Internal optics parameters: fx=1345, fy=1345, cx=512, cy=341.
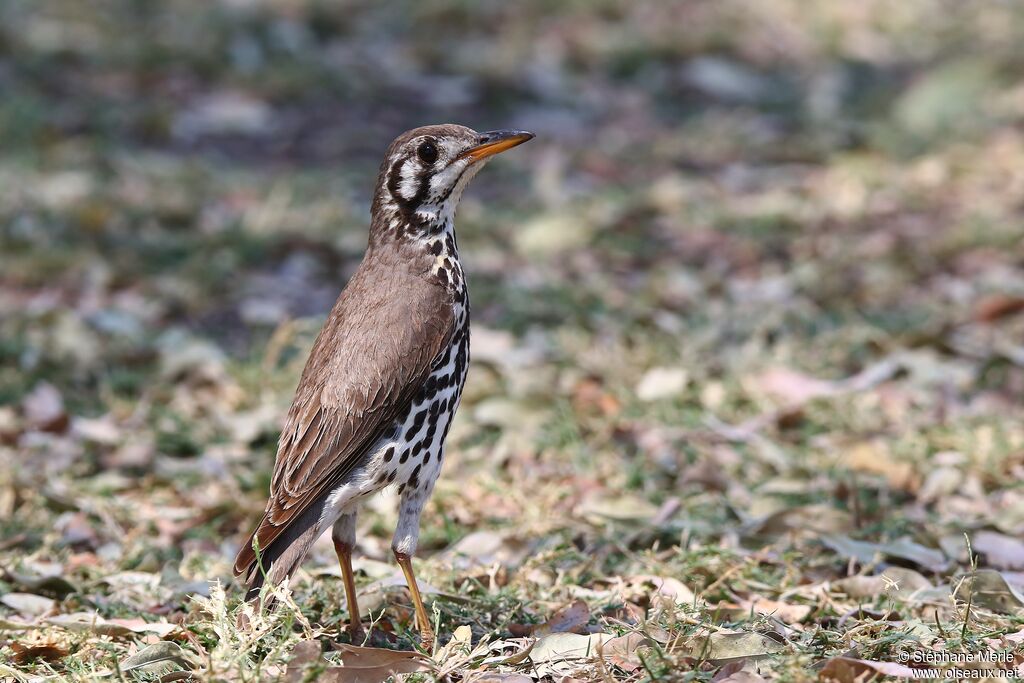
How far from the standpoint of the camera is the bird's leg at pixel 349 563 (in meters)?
4.25

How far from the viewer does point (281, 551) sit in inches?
165

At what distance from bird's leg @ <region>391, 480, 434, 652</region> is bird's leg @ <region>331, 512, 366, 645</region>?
16 cm

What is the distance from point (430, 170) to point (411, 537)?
50.4 inches

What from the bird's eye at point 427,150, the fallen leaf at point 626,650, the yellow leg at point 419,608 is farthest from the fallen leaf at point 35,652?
the bird's eye at point 427,150

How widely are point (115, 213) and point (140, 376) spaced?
2.24 meters

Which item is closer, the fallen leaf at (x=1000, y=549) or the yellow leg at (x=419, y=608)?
the yellow leg at (x=419, y=608)

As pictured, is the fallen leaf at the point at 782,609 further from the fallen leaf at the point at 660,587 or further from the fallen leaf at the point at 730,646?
the fallen leaf at the point at 730,646

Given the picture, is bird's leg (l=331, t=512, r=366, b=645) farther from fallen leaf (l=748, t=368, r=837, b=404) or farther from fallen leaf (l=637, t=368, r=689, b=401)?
fallen leaf (l=748, t=368, r=837, b=404)

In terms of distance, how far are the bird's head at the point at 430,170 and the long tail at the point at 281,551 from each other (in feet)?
3.55

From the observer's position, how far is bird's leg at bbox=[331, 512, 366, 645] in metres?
4.25

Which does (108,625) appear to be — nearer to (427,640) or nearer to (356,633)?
(356,633)

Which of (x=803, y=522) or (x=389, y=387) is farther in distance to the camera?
(x=803, y=522)

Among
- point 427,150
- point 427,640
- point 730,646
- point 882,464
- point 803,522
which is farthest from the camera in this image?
point 882,464

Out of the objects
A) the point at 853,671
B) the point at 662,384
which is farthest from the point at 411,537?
the point at 662,384
